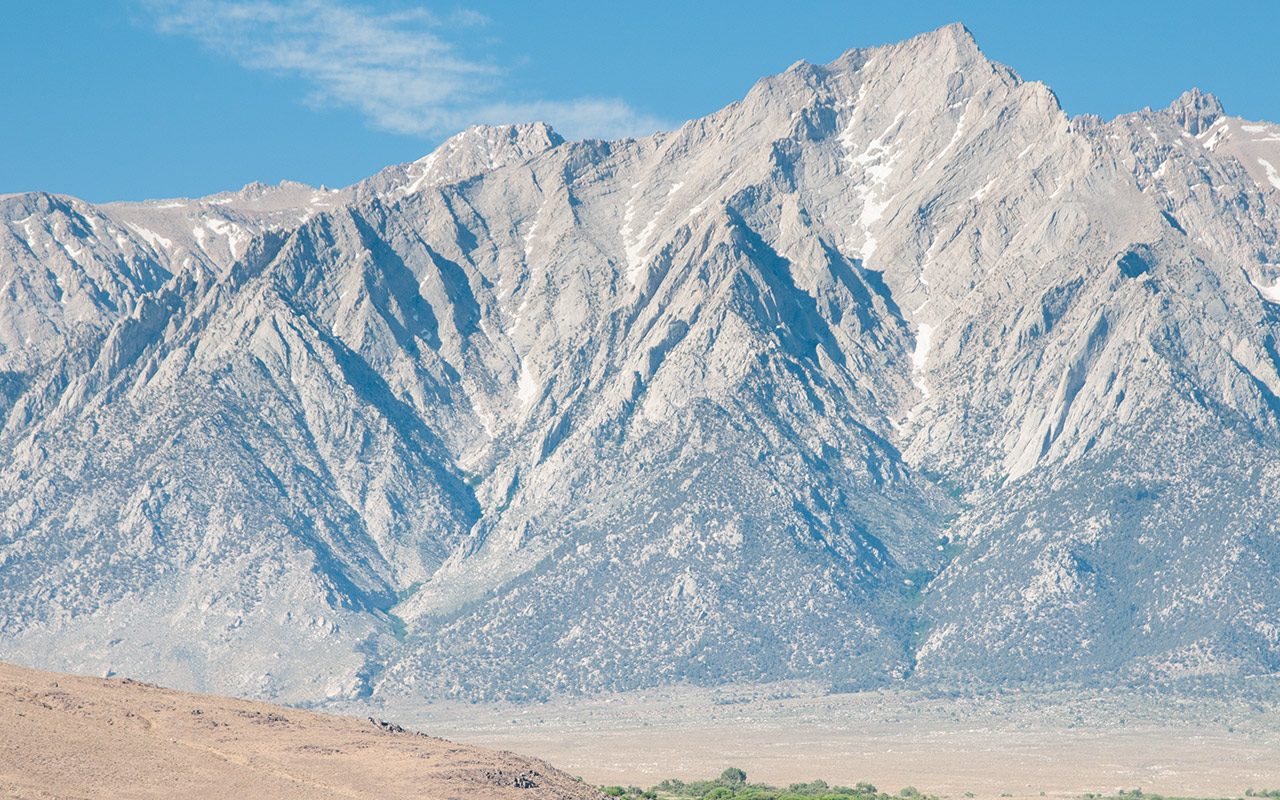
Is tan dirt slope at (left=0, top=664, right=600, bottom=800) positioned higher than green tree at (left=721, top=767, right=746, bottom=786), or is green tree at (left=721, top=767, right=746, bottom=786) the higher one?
green tree at (left=721, top=767, right=746, bottom=786)

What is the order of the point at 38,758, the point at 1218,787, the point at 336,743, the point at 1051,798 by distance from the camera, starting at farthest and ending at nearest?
the point at 1218,787 < the point at 1051,798 < the point at 336,743 < the point at 38,758

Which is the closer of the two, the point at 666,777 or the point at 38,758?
the point at 38,758

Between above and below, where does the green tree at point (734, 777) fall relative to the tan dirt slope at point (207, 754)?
above

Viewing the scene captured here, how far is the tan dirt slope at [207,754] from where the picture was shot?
91.6 metres

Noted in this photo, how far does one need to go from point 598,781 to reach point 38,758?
9848 centimetres

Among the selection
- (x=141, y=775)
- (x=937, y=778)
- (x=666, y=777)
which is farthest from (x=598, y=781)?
(x=141, y=775)

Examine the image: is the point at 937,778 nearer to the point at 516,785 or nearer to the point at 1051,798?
the point at 1051,798

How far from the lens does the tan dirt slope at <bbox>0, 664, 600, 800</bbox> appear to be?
9162cm

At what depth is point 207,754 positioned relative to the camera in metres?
98.8

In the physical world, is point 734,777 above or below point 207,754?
above

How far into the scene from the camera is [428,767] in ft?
337

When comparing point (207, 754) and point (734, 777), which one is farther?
point (734, 777)

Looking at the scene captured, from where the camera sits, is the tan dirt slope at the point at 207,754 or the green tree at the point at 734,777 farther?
the green tree at the point at 734,777

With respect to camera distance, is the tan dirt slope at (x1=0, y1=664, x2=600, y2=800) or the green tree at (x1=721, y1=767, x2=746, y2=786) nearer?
the tan dirt slope at (x1=0, y1=664, x2=600, y2=800)
